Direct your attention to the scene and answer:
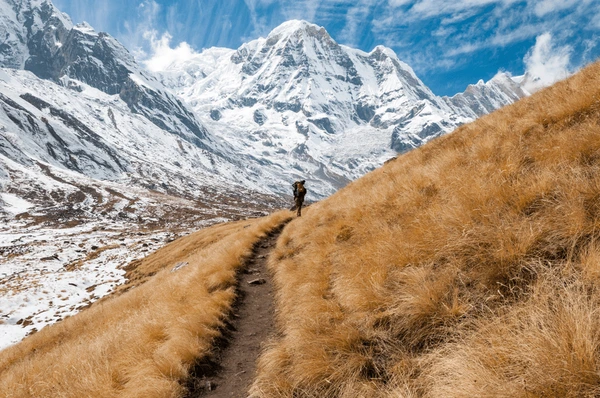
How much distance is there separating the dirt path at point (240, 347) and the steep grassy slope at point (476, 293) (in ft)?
1.80

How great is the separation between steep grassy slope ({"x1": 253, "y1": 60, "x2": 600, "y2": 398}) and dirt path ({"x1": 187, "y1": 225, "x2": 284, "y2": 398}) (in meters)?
0.55

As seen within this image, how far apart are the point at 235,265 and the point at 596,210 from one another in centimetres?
1006

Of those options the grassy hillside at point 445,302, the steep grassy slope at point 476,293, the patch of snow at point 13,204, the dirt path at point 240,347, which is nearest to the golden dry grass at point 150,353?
the grassy hillside at point 445,302

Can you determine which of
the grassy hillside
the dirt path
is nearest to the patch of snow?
the grassy hillside

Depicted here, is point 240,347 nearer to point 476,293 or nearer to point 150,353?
point 150,353

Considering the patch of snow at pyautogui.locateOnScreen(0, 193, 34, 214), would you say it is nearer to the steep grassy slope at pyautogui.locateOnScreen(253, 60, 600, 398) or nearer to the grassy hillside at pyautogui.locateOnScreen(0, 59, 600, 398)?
the grassy hillside at pyautogui.locateOnScreen(0, 59, 600, 398)

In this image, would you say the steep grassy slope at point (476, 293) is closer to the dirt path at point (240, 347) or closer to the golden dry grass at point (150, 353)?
the dirt path at point (240, 347)

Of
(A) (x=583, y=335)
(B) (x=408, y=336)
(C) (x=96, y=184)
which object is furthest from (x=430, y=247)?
(C) (x=96, y=184)

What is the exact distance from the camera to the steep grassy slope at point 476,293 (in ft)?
9.68

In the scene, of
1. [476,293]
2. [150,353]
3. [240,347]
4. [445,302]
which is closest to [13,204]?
[150,353]

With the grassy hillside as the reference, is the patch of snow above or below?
above

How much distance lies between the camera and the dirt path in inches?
212

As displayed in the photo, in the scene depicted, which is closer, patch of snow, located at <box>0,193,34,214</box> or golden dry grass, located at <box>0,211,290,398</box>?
golden dry grass, located at <box>0,211,290,398</box>

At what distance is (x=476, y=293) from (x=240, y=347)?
15.5 ft
